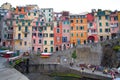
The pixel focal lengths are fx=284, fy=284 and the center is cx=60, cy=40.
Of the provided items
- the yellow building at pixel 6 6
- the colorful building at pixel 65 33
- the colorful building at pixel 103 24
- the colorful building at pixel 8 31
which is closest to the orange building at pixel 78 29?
the colorful building at pixel 65 33

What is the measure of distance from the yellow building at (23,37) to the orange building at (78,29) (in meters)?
11.2

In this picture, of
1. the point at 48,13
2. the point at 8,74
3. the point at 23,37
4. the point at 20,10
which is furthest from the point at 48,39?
the point at 8,74

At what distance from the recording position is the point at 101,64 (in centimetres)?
6481

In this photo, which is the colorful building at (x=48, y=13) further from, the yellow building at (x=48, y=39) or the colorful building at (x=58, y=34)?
the yellow building at (x=48, y=39)

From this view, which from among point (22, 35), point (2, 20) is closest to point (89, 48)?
point (22, 35)

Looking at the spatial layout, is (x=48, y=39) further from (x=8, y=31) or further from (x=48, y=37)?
(x=8, y=31)

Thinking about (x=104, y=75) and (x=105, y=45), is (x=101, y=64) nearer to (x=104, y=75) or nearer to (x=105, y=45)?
(x=105, y=45)

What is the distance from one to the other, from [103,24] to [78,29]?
6.87 meters

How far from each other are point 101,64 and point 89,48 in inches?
181

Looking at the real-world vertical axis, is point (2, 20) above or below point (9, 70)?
above

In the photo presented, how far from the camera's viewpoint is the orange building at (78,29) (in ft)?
248

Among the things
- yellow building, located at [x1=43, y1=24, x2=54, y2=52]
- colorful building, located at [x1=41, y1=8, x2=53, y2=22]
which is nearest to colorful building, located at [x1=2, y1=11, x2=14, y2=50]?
yellow building, located at [x1=43, y1=24, x2=54, y2=52]

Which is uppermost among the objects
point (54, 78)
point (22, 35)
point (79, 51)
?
point (22, 35)

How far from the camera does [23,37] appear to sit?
7462 centimetres
